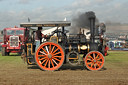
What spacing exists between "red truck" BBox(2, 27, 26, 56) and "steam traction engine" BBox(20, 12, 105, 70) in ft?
32.8

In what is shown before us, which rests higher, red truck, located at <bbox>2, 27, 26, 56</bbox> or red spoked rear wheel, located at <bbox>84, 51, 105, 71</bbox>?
red truck, located at <bbox>2, 27, 26, 56</bbox>

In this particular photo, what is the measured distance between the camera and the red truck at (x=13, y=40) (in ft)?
64.1

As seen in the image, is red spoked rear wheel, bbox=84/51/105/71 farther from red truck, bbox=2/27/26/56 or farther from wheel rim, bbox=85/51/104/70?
red truck, bbox=2/27/26/56

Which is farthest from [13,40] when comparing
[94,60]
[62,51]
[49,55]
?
[94,60]

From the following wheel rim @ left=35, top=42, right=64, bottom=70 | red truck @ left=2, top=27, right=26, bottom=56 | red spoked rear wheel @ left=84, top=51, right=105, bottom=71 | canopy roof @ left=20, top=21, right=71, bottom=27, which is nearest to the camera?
canopy roof @ left=20, top=21, right=71, bottom=27

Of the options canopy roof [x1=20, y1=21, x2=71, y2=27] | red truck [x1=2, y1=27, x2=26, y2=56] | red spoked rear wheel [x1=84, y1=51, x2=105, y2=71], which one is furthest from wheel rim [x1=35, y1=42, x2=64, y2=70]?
red truck [x1=2, y1=27, x2=26, y2=56]

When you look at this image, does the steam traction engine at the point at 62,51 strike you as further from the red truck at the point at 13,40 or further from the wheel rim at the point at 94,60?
the red truck at the point at 13,40

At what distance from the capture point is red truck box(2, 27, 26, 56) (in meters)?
19.5

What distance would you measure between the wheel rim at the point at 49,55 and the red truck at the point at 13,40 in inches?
419

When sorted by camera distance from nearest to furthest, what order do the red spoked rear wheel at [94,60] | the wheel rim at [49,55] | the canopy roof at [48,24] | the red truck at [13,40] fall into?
the canopy roof at [48,24] < the wheel rim at [49,55] < the red spoked rear wheel at [94,60] < the red truck at [13,40]

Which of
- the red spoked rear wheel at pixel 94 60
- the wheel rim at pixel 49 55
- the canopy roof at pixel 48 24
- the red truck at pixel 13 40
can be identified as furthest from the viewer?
the red truck at pixel 13 40

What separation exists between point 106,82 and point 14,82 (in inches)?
114

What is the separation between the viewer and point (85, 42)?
9602 millimetres

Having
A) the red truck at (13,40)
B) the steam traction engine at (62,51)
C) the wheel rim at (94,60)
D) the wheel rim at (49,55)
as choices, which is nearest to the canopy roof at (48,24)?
the steam traction engine at (62,51)
